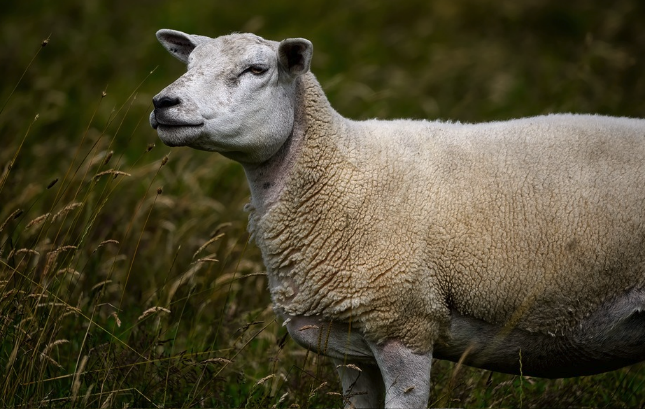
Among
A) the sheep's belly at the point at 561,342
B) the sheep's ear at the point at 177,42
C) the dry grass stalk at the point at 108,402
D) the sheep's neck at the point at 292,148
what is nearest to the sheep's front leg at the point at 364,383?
the sheep's belly at the point at 561,342

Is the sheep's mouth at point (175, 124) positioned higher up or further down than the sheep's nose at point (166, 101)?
further down

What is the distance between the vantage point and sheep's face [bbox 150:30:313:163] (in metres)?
3.42

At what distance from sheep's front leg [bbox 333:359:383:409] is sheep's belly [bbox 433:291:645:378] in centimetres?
42

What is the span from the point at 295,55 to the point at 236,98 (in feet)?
1.25

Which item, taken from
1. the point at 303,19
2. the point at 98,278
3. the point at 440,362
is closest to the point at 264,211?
the point at 440,362

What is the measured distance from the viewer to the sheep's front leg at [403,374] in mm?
3512

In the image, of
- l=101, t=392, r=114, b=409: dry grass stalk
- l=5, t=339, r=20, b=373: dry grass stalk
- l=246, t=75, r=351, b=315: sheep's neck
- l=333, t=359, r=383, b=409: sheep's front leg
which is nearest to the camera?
l=5, t=339, r=20, b=373: dry grass stalk

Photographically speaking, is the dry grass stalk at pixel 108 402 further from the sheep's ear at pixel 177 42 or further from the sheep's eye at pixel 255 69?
the sheep's ear at pixel 177 42

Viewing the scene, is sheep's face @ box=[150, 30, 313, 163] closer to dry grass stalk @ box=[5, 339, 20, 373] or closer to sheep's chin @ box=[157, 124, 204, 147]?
sheep's chin @ box=[157, 124, 204, 147]

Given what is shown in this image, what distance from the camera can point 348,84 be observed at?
9.42 meters

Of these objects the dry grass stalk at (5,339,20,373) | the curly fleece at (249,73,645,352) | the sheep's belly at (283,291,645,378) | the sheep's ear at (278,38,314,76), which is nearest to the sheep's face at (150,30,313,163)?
the sheep's ear at (278,38,314,76)

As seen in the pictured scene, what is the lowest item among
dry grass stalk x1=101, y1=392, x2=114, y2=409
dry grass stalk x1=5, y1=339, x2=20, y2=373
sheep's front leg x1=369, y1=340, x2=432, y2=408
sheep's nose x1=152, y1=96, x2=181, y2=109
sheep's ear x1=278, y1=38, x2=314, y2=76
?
dry grass stalk x1=101, y1=392, x2=114, y2=409

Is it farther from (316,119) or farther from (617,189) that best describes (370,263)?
(617,189)

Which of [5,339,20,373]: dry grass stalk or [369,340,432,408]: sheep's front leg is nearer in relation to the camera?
[5,339,20,373]: dry grass stalk
